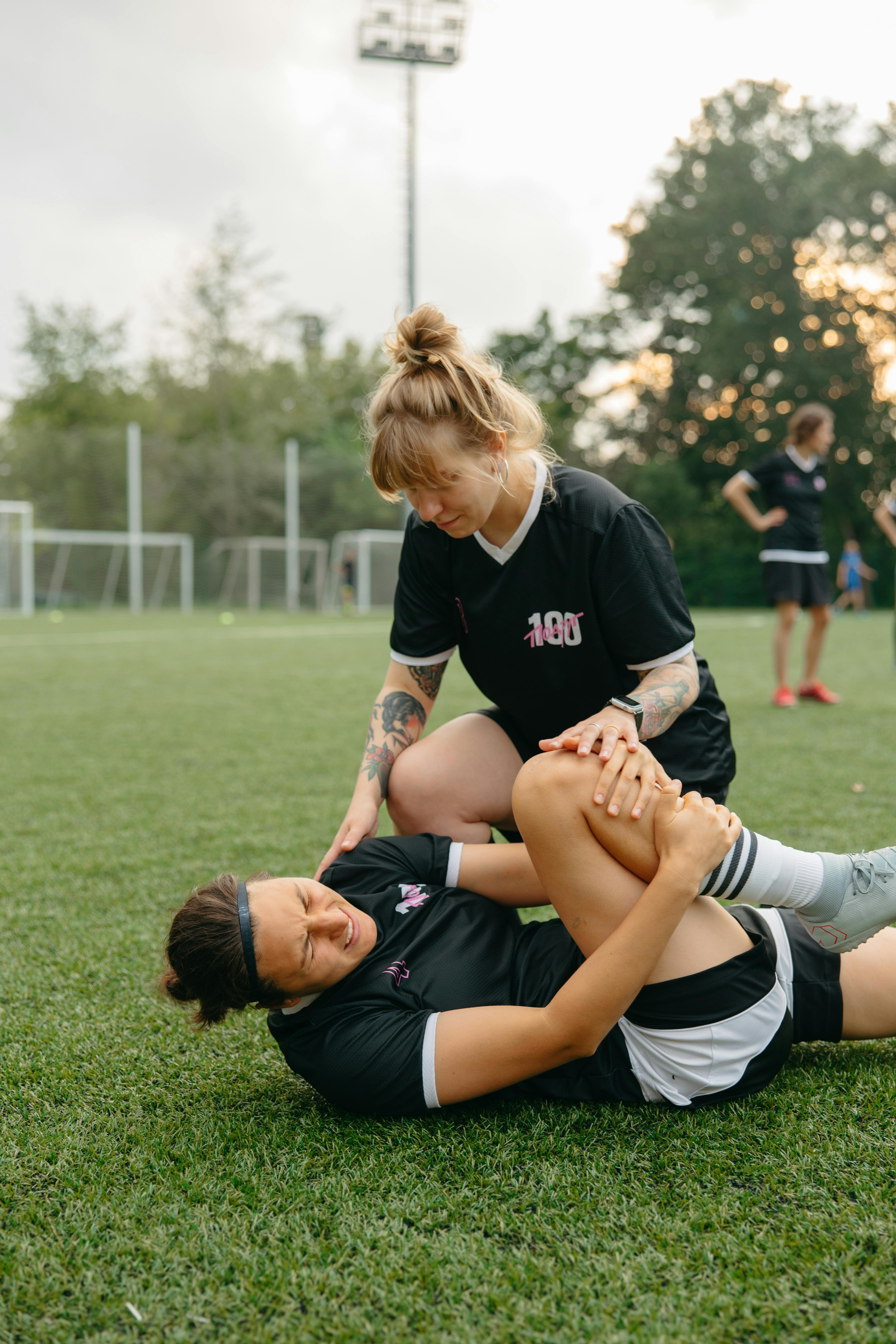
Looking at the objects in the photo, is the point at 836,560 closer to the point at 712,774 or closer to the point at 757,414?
the point at 757,414

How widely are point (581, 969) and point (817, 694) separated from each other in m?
5.83

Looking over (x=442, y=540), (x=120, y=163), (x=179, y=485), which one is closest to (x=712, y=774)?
(x=442, y=540)

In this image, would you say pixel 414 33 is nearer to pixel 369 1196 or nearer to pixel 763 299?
pixel 763 299

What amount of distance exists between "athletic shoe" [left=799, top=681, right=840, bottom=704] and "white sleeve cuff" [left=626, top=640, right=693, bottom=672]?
518cm

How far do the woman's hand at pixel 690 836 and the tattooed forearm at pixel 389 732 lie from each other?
873 mm

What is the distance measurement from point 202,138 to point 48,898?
3944cm

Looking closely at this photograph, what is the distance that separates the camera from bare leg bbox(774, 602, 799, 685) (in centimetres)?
682

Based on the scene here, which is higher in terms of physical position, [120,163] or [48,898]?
[120,163]

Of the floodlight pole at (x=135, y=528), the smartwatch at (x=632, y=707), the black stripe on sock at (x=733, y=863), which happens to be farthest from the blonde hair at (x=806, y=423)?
the floodlight pole at (x=135, y=528)

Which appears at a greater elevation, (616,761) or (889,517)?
(889,517)

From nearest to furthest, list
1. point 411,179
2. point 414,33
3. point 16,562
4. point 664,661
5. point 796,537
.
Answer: point 664,661 → point 796,537 → point 411,179 → point 414,33 → point 16,562

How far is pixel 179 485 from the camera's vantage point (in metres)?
27.0

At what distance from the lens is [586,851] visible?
5.24 feet

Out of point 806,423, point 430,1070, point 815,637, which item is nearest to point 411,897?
point 430,1070
